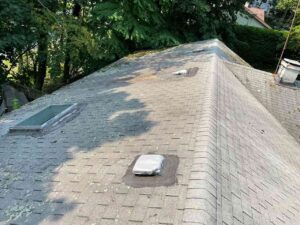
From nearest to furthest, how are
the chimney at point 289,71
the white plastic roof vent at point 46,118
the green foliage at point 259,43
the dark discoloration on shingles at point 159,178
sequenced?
the dark discoloration on shingles at point 159,178 < the white plastic roof vent at point 46,118 < the chimney at point 289,71 < the green foliage at point 259,43

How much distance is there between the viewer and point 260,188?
4.67 m

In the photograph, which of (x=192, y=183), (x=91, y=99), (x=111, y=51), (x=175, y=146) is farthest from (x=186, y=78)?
(x=111, y=51)

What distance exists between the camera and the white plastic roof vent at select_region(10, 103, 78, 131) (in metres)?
7.10

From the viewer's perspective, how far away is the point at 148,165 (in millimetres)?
4457

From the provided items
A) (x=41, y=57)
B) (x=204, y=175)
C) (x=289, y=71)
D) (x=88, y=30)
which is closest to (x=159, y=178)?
(x=204, y=175)

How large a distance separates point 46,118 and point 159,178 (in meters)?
4.11

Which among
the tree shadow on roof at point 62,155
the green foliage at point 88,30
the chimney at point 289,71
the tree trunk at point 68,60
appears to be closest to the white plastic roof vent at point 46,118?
the tree shadow on roof at point 62,155

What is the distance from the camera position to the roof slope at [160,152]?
153 inches

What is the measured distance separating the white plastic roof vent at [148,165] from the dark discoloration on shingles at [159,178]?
2.1 inches

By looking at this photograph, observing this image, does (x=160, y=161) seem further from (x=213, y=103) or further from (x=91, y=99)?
(x=91, y=99)

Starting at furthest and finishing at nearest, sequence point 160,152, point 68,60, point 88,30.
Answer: point 68,60
point 88,30
point 160,152

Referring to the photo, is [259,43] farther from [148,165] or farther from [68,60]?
[148,165]

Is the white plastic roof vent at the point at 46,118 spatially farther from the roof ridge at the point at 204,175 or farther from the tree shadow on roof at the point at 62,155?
the roof ridge at the point at 204,175

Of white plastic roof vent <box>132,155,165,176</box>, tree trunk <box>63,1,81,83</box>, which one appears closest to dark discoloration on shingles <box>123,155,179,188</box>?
white plastic roof vent <box>132,155,165,176</box>
